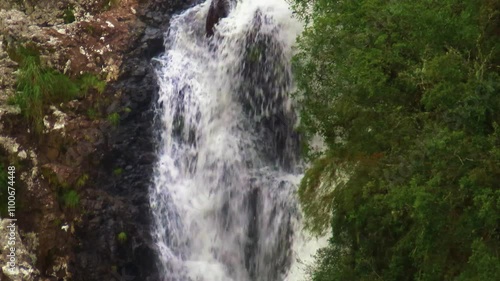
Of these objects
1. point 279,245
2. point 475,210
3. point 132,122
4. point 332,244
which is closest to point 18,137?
point 132,122

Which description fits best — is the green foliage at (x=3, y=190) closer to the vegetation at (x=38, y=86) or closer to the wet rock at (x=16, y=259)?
the wet rock at (x=16, y=259)

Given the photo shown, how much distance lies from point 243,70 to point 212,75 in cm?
88

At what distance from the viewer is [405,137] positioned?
8414 mm

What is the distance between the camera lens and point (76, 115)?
49.4ft

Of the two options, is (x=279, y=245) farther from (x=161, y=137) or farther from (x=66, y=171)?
(x=66, y=171)

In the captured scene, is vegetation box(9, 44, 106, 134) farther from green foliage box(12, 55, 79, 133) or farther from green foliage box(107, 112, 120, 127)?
green foliage box(107, 112, 120, 127)

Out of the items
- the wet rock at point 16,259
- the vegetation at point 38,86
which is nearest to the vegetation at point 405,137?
the wet rock at point 16,259

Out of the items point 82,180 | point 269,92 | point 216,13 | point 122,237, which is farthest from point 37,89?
point 269,92

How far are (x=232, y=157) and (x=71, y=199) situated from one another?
3.64 m

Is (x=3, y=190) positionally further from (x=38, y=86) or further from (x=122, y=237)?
(x=122, y=237)

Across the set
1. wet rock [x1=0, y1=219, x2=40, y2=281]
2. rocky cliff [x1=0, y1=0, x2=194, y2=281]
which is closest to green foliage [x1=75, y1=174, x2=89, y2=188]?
rocky cliff [x1=0, y1=0, x2=194, y2=281]

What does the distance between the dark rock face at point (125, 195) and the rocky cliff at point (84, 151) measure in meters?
0.02

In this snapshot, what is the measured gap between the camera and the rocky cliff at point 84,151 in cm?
1380

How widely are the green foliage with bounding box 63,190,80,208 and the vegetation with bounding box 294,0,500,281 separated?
6.10 metres
